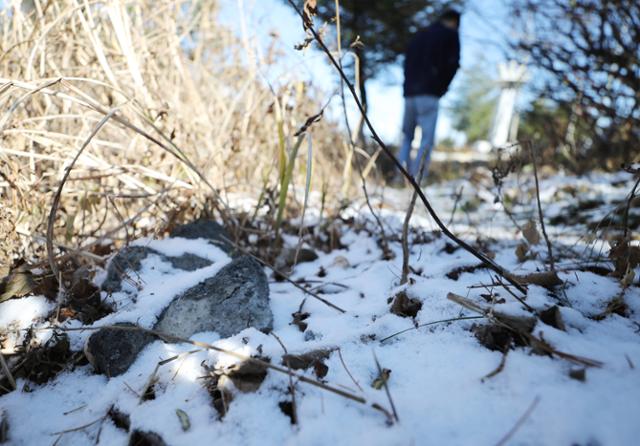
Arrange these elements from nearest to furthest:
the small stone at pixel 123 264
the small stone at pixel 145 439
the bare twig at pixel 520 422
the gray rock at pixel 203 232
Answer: the bare twig at pixel 520 422, the small stone at pixel 145 439, the small stone at pixel 123 264, the gray rock at pixel 203 232

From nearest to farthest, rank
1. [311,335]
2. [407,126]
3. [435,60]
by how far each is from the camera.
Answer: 1. [311,335]
2. [435,60]
3. [407,126]

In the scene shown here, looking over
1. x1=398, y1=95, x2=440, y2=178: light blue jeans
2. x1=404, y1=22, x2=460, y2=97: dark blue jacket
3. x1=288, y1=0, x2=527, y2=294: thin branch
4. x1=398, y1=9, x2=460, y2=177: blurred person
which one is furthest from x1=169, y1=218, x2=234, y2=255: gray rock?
x1=404, y1=22, x2=460, y2=97: dark blue jacket

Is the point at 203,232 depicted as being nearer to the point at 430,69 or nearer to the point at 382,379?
the point at 382,379

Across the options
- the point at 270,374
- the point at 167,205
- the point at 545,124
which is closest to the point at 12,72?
the point at 167,205

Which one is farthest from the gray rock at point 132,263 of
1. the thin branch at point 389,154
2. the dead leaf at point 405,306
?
the thin branch at point 389,154

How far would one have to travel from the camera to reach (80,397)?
0.79 meters

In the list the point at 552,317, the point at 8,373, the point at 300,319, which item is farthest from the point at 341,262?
the point at 8,373

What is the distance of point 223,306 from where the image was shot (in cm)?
94

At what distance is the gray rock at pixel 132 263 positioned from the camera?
3.49 feet

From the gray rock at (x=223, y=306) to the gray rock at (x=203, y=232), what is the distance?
292 mm

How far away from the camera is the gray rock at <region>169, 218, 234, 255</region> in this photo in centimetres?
129

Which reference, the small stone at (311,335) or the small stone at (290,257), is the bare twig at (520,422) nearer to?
the small stone at (311,335)

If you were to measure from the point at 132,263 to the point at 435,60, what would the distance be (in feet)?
12.0

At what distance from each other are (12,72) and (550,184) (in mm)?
4145
